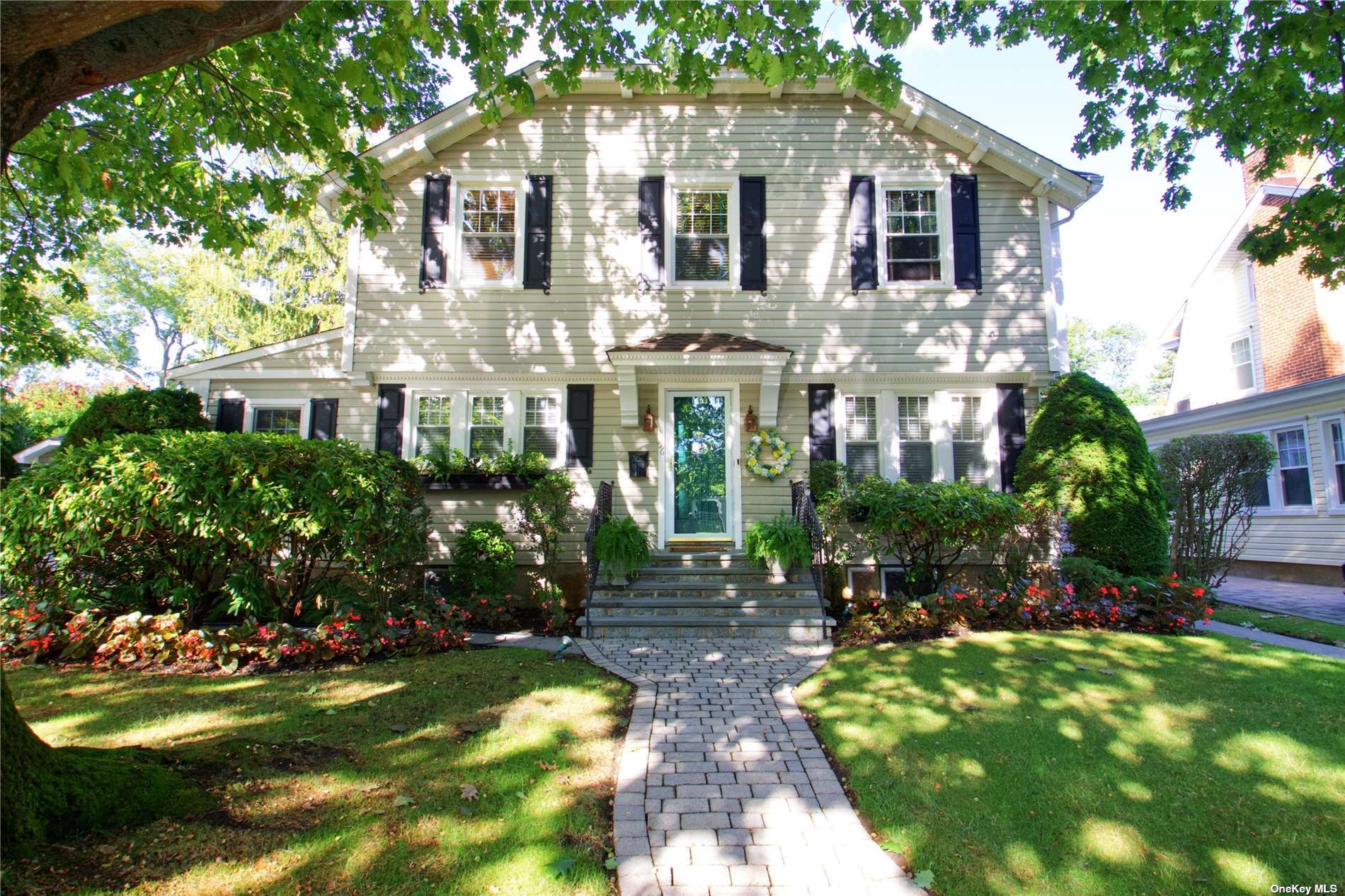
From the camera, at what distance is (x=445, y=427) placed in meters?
8.79

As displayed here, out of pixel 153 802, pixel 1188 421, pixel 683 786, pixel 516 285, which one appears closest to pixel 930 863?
pixel 683 786

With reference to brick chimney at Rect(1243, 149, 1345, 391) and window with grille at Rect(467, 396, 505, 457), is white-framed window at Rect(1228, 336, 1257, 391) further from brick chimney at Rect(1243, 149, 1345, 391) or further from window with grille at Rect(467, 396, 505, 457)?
window with grille at Rect(467, 396, 505, 457)

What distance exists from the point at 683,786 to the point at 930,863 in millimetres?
1294

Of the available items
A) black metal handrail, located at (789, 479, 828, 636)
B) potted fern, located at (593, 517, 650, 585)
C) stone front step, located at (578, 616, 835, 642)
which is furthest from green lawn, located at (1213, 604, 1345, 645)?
potted fern, located at (593, 517, 650, 585)

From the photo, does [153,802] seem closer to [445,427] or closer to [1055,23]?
[445,427]

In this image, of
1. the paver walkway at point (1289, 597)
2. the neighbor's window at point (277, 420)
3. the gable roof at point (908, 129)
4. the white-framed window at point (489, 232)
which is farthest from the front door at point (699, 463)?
the paver walkway at point (1289, 597)

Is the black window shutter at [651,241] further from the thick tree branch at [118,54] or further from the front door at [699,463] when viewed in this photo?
the thick tree branch at [118,54]

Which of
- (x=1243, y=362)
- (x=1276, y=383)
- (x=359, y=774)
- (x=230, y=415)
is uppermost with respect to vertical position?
(x=1243, y=362)

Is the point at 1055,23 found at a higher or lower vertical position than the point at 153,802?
higher

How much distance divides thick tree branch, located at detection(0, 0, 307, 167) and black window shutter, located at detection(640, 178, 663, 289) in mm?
5963

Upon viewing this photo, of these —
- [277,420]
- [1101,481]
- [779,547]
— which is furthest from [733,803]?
[277,420]

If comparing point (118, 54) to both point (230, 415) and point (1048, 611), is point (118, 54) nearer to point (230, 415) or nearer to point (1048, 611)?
point (230, 415)

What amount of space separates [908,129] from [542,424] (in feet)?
23.0

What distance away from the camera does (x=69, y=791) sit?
2.60m
